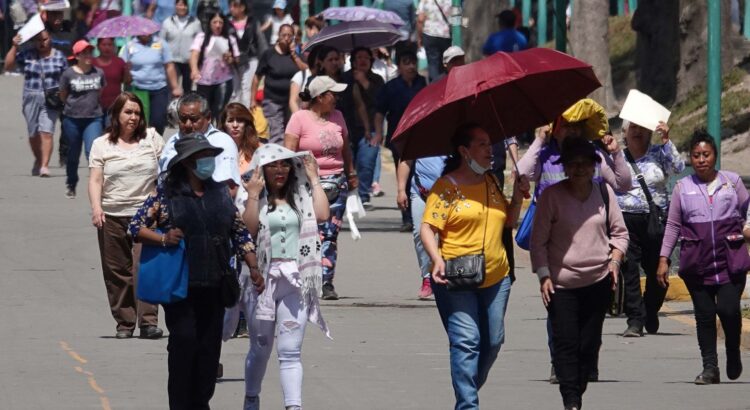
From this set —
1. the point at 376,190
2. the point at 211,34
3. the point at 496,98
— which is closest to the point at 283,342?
the point at 496,98

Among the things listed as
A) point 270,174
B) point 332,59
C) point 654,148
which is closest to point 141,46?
point 332,59

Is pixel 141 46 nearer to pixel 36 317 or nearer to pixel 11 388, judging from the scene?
pixel 36 317

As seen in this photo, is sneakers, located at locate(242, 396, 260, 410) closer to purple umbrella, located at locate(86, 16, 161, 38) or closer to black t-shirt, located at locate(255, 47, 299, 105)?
black t-shirt, located at locate(255, 47, 299, 105)

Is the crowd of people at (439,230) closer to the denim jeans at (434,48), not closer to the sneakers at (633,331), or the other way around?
the sneakers at (633,331)

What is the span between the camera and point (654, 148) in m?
12.7

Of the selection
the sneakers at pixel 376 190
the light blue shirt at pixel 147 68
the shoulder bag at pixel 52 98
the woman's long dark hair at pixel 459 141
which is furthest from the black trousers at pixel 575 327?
the light blue shirt at pixel 147 68

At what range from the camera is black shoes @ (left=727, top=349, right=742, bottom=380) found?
11.1 meters

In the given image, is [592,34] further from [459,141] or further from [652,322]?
[459,141]

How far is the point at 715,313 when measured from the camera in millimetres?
11305

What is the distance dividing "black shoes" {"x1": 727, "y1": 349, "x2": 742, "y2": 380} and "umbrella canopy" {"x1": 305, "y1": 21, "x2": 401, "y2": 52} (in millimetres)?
10936

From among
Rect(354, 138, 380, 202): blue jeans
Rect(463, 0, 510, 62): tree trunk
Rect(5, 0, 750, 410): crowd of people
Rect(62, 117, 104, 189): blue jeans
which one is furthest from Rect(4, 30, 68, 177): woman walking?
Rect(5, 0, 750, 410): crowd of people

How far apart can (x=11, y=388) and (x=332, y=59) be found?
6.69 metres

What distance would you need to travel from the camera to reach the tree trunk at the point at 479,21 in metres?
27.8

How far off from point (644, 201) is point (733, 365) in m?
1.93
